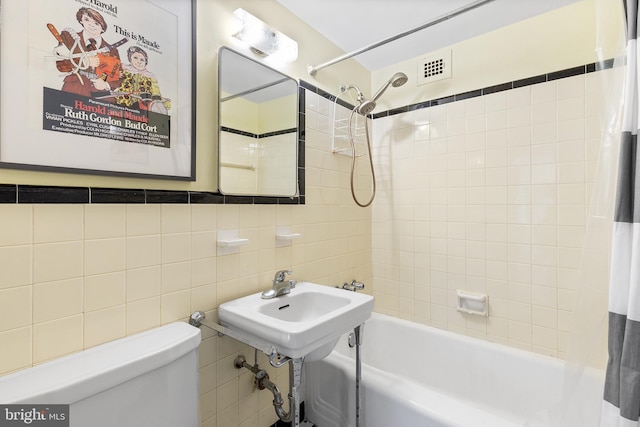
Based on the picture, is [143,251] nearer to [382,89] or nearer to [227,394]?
[227,394]

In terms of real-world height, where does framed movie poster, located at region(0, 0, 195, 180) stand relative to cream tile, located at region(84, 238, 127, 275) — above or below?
above

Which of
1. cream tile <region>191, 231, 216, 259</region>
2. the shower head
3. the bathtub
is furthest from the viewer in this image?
the shower head

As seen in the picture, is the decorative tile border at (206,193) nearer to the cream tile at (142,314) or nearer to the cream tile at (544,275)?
the cream tile at (142,314)

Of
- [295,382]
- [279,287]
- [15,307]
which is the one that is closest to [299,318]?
[279,287]

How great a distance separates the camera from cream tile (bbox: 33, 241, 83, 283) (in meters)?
0.78

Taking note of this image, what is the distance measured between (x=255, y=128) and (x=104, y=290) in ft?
2.88

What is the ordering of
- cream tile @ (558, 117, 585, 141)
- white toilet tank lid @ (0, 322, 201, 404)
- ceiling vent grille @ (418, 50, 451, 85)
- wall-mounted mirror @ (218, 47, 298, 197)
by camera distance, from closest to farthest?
white toilet tank lid @ (0, 322, 201, 404) → wall-mounted mirror @ (218, 47, 298, 197) → cream tile @ (558, 117, 585, 141) → ceiling vent grille @ (418, 50, 451, 85)

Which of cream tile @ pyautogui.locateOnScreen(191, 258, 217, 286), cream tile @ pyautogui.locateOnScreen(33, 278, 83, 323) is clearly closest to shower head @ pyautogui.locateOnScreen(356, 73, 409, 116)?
cream tile @ pyautogui.locateOnScreen(191, 258, 217, 286)

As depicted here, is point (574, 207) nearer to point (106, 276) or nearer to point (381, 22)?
point (381, 22)

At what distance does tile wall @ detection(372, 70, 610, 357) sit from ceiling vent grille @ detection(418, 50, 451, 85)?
0.63 ft

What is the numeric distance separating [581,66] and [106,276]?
2.24 meters

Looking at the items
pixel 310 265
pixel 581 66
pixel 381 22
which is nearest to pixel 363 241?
pixel 310 265

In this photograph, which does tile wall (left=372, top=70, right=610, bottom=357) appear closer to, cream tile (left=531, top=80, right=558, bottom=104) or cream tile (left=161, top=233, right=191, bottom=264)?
cream tile (left=531, top=80, right=558, bottom=104)

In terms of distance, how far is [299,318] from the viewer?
1380mm
